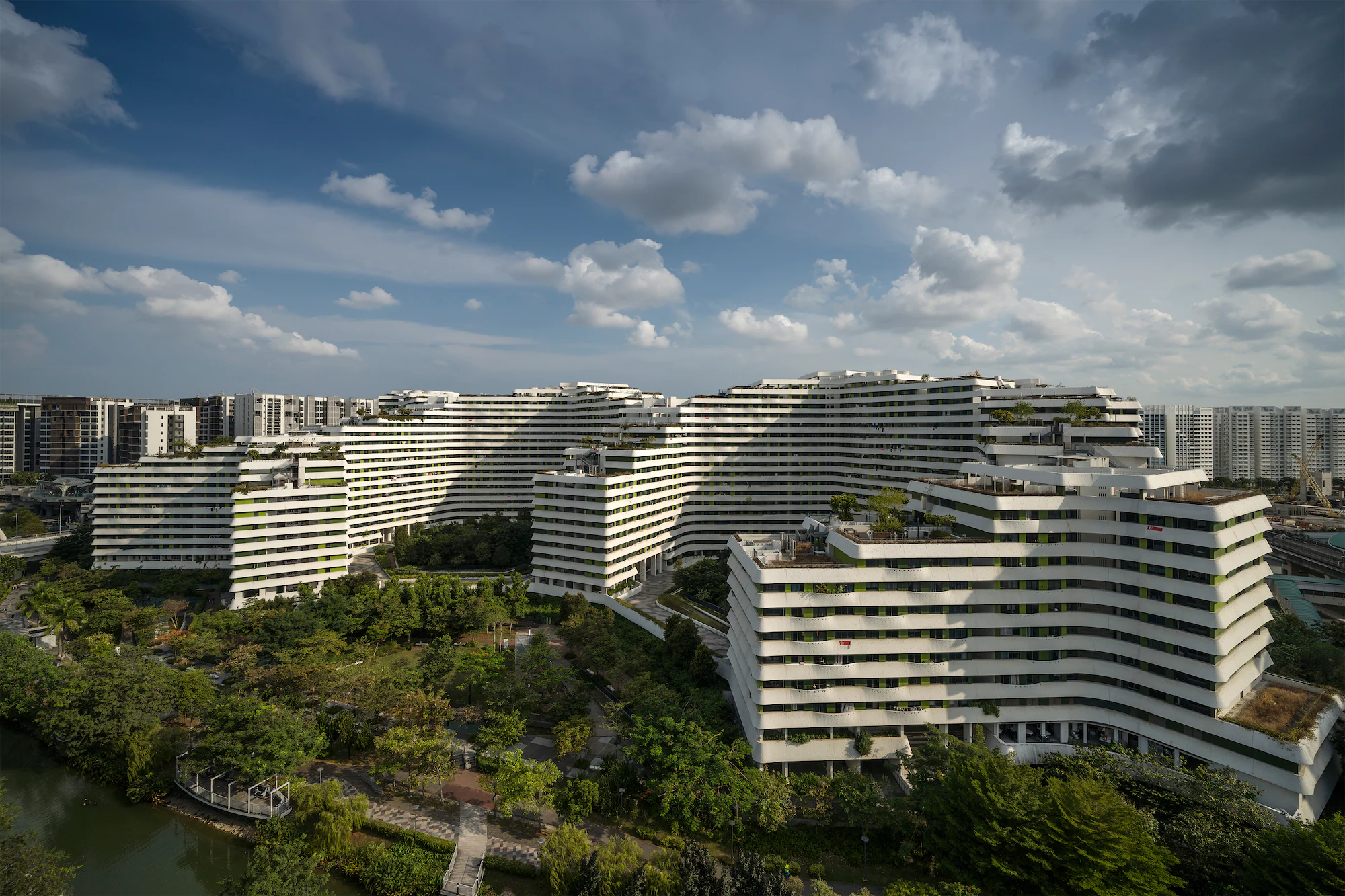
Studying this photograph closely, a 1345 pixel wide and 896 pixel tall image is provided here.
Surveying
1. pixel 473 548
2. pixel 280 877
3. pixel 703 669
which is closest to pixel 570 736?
pixel 703 669

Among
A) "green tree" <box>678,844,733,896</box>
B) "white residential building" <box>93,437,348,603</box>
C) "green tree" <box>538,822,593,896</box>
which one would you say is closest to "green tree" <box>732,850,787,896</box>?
"green tree" <box>678,844,733,896</box>

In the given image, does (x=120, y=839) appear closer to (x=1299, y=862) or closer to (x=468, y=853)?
(x=468, y=853)

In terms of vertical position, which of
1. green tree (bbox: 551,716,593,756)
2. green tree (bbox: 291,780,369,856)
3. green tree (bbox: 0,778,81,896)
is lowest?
green tree (bbox: 291,780,369,856)

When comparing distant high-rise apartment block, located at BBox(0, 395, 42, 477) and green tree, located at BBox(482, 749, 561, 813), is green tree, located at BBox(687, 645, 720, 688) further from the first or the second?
distant high-rise apartment block, located at BBox(0, 395, 42, 477)

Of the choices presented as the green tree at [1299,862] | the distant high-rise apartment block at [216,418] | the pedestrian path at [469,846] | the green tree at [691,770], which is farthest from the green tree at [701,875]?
the distant high-rise apartment block at [216,418]

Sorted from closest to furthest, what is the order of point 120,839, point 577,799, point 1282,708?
point 577,799, point 120,839, point 1282,708
